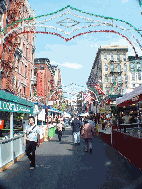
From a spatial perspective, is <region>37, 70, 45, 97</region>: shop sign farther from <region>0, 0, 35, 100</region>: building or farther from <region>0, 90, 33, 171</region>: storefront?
<region>0, 90, 33, 171</region>: storefront

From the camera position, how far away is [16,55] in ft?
87.1

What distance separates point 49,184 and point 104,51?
59673mm

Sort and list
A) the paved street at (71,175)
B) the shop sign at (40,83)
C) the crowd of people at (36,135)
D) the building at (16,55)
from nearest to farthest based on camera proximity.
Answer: the paved street at (71,175)
the crowd of people at (36,135)
the building at (16,55)
the shop sign at (40,83)

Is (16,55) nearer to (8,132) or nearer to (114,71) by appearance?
(8,132)

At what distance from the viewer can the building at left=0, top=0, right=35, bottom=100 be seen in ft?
71.8

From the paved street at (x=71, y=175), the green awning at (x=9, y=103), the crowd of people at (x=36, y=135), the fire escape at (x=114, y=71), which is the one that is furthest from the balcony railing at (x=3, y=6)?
the fire escape at (x=114, y=71)

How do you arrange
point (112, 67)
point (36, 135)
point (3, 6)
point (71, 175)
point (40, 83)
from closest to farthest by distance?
point (71, 175)
point (36, 135)
point (3, 6)
point (40, 83)
point (112, 67)

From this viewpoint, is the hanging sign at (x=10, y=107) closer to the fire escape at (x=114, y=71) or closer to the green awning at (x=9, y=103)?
the green awning at (x=9, y=103)

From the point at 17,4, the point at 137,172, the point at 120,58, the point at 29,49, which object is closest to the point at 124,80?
the point at 120,58

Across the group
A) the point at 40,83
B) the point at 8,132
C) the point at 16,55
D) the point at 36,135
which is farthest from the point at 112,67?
the point at 36,135

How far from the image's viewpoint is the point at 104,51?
63406 mm

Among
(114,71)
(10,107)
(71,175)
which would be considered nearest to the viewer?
(71,175)

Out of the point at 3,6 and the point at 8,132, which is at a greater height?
the point at 3,6

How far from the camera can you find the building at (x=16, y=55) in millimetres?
21891
